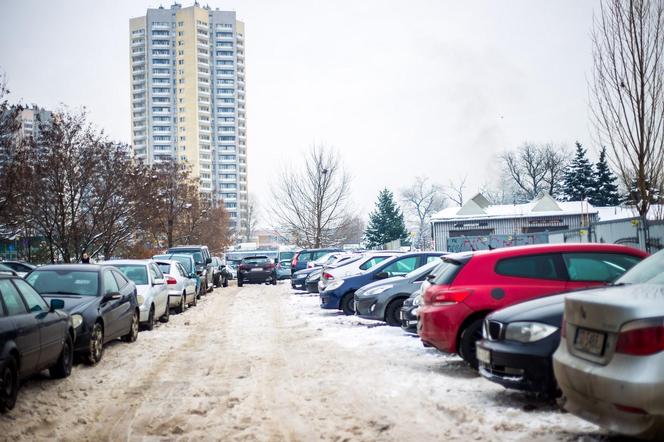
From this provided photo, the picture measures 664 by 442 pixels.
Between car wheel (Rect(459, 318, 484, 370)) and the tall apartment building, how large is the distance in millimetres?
116568

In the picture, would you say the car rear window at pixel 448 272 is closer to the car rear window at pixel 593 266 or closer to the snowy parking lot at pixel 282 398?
the snowy parking lot at pixel 282 398

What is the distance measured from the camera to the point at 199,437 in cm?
559

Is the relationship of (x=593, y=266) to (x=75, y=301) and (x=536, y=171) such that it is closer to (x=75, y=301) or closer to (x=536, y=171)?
(x=75, y=301)

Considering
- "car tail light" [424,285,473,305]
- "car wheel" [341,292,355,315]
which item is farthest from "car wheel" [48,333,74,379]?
"car wheel" [341,292,355,315]

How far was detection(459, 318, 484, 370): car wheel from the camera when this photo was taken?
8.17 metres

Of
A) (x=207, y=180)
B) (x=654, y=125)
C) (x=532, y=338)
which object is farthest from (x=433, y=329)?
(x=207, y=180)

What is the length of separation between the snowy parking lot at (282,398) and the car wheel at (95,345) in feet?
0.61

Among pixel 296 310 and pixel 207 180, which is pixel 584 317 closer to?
pixel 296 310

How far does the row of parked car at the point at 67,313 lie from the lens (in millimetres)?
6660

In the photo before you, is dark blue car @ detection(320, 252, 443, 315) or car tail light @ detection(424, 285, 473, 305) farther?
dark blue car @ detection(320, 252, 443, 315)

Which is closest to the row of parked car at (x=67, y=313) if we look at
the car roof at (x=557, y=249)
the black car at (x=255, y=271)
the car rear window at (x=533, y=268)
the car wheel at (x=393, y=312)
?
the car wheel at (x=393, y=312)

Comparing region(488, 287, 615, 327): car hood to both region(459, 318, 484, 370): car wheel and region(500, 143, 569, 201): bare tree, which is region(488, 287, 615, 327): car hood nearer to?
region(459, 318, 484, 370): car wheel

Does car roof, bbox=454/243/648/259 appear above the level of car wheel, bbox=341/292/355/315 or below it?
above

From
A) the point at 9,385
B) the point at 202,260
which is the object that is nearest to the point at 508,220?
the point at 202,260
